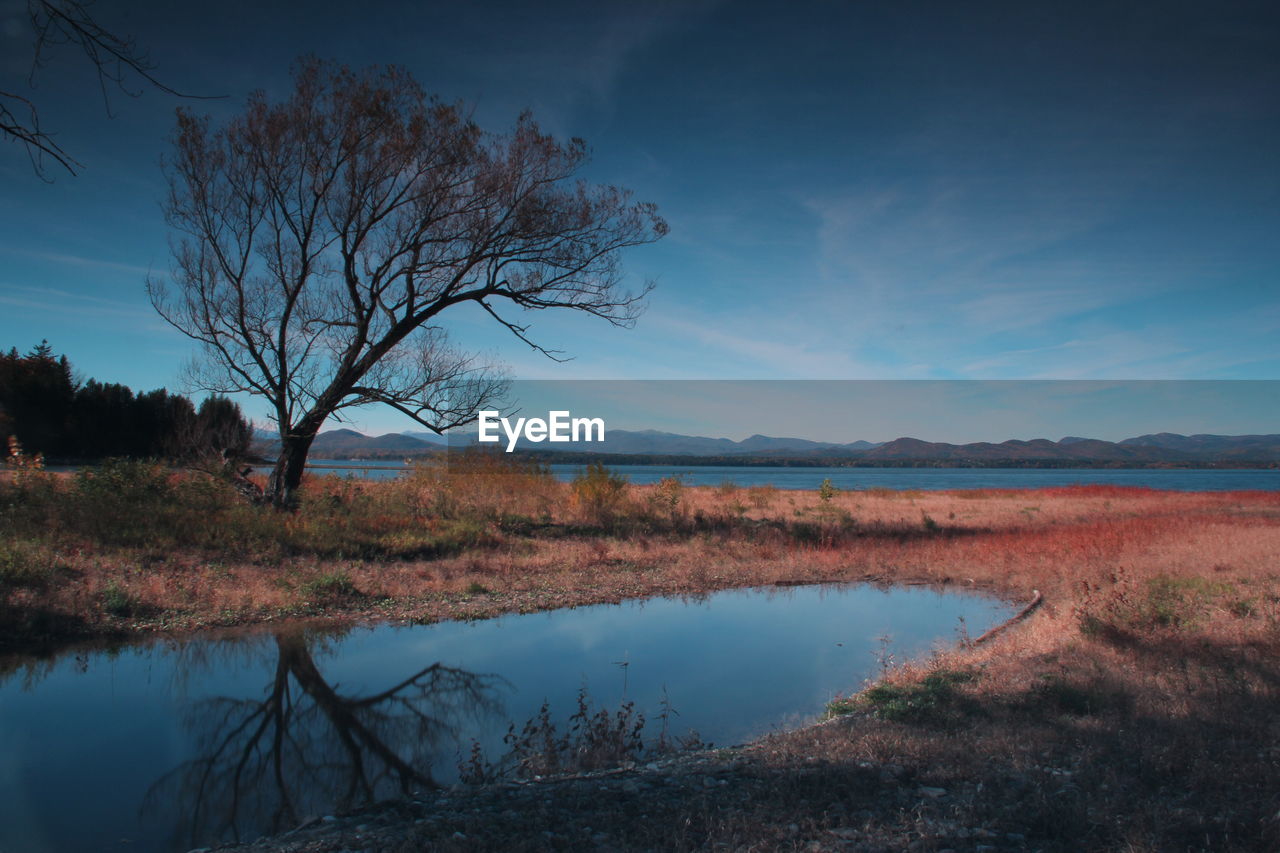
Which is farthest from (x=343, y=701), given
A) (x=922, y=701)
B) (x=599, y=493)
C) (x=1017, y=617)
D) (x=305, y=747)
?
(x=599, y=493)

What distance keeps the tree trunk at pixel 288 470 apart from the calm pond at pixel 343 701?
826 centimetres

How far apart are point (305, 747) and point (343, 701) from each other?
1.09m

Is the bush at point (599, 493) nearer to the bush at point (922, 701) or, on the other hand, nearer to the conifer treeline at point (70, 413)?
the bush at point (922, 701)

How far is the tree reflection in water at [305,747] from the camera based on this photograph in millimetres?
4863

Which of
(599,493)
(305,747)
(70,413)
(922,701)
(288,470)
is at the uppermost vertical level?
(70,413)

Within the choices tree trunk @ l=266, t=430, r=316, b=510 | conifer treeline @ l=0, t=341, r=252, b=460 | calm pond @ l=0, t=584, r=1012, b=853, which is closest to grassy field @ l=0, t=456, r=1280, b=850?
tree trunk @ l=266, t=430, r=316, b=510

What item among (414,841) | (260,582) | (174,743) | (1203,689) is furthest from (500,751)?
(260,582)

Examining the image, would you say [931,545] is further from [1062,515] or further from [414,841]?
[414,841]

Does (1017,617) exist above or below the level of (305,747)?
above

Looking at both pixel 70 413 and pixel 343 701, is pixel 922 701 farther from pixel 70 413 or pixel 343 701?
pixel 70 413

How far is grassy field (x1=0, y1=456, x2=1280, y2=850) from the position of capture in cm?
407

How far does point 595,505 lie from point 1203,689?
16.2m

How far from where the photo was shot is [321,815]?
4.64m

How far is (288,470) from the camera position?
16.6 metres
